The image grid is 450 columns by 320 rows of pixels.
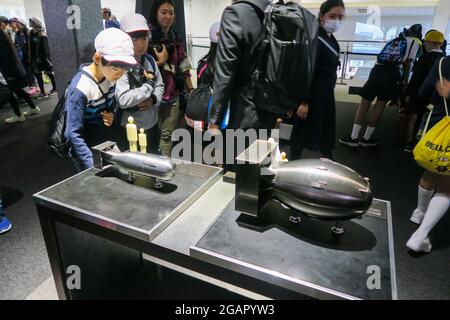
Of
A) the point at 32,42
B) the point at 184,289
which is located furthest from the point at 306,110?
the point at 32,42

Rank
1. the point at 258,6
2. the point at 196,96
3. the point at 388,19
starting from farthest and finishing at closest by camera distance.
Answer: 1. the point at 388,19
2. the point at 196,96
3. the point at 258,6

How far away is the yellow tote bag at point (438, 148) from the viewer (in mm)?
1615

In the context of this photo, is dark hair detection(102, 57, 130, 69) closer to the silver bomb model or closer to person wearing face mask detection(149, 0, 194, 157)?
the silver bomb model

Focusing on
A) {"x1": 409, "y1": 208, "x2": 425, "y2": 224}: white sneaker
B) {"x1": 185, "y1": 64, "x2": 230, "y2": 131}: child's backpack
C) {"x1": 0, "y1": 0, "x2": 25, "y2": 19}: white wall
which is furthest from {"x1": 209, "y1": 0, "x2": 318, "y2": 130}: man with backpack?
{"x1": 0, "y1": 0, "x2": 25, "y2": 19}: white wall

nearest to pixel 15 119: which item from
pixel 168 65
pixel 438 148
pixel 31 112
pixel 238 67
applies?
pixel 31 112

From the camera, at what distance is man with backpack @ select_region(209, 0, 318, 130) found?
4.97 feet

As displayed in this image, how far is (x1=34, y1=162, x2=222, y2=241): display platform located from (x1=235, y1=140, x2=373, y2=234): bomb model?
24cm

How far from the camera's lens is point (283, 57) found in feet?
5.01

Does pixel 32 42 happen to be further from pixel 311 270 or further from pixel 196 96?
pixel 311 270

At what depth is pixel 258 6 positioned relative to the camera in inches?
59.7

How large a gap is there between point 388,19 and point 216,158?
7.98 m

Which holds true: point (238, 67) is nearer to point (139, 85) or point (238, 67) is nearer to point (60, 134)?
point (139, 85)

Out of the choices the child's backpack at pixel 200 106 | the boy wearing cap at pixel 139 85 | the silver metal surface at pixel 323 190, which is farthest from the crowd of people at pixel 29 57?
the silver metal surface at pixel 323 190
